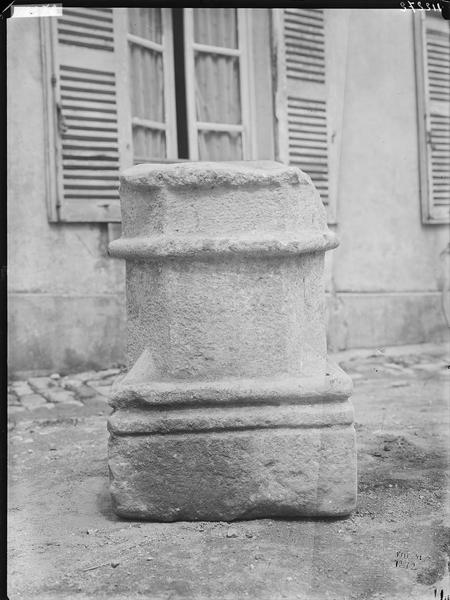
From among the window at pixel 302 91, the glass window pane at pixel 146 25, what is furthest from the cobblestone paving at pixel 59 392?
the glass window pane at pixel 146 25

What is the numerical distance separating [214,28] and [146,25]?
1.88 feet

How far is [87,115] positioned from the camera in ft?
16.5

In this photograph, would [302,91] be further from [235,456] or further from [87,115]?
[235,456]

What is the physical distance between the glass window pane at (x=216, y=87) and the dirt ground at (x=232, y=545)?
273cm

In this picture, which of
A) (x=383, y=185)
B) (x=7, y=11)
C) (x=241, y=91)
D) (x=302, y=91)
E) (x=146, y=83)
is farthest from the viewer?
(x=383, y=185)

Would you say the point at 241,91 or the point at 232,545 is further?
the point at 241,91

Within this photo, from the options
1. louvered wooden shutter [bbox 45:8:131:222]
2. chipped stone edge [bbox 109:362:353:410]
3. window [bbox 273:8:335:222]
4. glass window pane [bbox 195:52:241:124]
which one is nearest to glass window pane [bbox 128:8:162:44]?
louvered wooden shutter [bbox 45:8:131:222]

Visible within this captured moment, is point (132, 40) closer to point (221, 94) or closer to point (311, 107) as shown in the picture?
point (221, 94)

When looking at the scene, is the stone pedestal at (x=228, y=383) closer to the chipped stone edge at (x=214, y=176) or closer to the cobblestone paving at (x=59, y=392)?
the chipped stone edge at (x=214, y=176)

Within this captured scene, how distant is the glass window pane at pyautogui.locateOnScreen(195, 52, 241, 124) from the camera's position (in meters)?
4.82

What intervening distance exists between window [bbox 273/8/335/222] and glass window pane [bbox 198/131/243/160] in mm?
526

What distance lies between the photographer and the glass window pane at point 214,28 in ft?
15.3

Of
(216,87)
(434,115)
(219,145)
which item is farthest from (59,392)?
(434,115)
